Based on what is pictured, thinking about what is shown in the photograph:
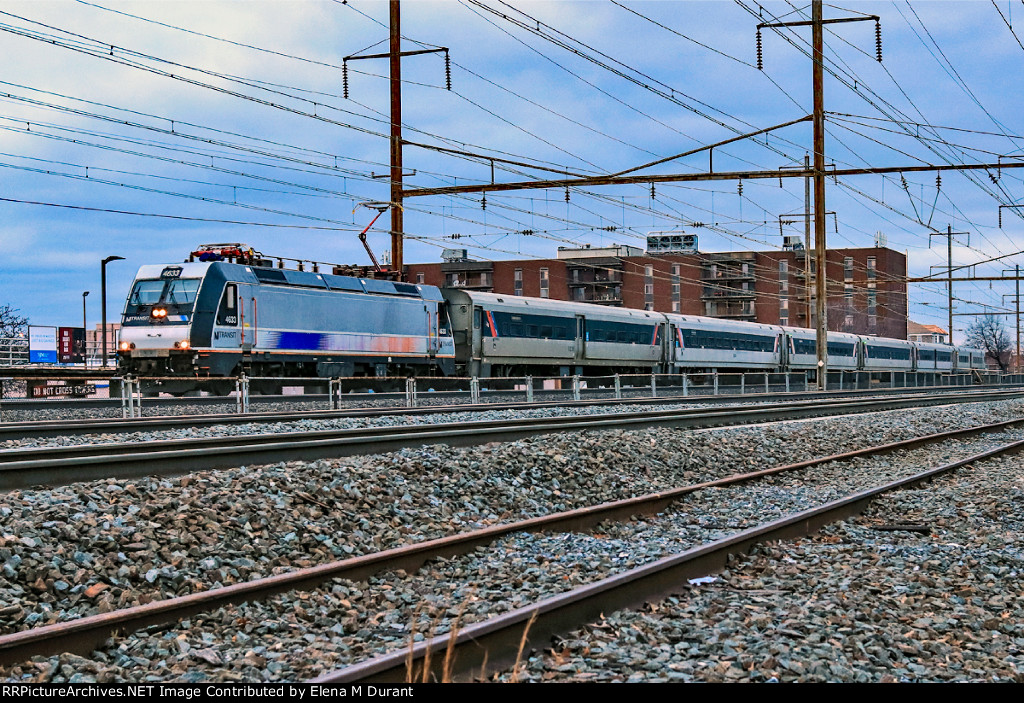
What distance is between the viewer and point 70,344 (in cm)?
4775

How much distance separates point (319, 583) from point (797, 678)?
3.28 meters

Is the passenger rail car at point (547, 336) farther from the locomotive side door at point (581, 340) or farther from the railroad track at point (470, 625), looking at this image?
the railroad track at point (470, 625)

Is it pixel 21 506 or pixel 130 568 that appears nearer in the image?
pixel 130 568

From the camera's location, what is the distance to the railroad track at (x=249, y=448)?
376 inches

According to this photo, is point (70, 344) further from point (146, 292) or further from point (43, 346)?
point (146, 292)

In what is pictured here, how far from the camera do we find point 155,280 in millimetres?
26734

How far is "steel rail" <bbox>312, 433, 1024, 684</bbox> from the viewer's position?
4.72m

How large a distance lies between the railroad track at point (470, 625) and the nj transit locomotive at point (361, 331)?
18.4 meters

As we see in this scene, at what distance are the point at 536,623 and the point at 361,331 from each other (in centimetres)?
2502

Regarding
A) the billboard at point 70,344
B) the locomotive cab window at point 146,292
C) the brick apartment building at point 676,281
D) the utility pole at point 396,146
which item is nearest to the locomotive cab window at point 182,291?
the locomotive cab window at point 146,292

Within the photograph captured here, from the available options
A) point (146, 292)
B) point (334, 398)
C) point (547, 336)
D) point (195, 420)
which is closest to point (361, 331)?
point (334, 398)

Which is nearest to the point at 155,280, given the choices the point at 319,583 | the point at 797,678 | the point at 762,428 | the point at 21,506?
the point at 762,428
